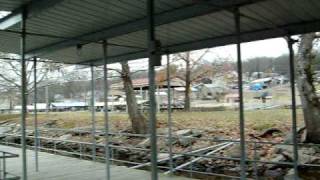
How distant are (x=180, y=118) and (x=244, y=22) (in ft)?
37.8

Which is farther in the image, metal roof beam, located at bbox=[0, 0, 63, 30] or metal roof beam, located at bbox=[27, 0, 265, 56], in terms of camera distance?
metal roof beam, located at bbox=[0, 0, 63, 30]

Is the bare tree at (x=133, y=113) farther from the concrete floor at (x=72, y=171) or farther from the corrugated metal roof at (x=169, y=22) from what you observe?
the corrugated metal roof at (x=169, y=22)

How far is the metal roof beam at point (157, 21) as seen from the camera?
510 cm

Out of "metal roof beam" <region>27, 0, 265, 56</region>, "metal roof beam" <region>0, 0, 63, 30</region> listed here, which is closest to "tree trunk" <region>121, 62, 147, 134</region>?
"metal roof beam" <region>27, 0, 265, 56</region>

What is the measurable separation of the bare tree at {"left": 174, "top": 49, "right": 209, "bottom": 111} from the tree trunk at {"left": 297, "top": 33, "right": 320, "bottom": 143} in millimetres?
8100

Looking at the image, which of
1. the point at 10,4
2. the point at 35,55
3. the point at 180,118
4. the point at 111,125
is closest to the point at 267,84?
the point at 180,118

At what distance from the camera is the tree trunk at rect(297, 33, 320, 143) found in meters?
11.1

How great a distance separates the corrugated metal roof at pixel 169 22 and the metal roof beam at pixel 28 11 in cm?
4

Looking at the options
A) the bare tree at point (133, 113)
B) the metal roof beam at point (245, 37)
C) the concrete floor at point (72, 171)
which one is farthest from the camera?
the bare tree at point (133, 113)

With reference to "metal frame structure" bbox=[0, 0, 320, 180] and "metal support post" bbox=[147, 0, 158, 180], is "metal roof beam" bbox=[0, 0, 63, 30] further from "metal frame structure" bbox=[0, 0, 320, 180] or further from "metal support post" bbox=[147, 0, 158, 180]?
"metal support post" bbox=[147, 0, 158, 180]

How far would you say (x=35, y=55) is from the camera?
356 inches

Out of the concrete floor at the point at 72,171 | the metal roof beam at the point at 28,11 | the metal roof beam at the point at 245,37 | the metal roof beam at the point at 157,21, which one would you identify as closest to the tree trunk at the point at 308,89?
the metal roof beam at the point at 245,37

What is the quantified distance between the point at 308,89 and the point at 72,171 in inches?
257

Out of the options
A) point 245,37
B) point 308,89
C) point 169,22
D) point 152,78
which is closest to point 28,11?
point 169,22
